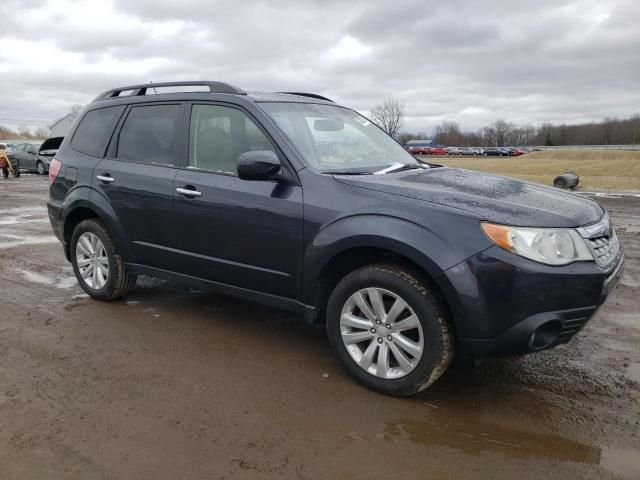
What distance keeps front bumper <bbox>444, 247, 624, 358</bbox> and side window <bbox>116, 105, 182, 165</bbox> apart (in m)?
2.62

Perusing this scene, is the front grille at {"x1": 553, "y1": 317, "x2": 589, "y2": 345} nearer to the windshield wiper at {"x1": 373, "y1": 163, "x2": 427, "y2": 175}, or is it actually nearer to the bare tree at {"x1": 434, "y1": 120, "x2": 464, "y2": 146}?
the windshield wiper at {"x1": 373, "y1": 163, "x2": 427, "y2": 175}

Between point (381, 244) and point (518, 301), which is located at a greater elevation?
point (381, 244)

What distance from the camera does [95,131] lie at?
17.4 ft

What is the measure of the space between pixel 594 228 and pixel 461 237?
865 millimetres

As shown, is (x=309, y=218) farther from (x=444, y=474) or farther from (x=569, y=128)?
(x=569, y=128)

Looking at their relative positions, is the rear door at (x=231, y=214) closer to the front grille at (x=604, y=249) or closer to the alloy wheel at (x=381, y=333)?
the alloy wheel at (x=381, y=333)

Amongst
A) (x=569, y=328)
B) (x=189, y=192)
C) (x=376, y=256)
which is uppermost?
(x=189, y=192)

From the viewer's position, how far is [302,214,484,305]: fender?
10.2 ft

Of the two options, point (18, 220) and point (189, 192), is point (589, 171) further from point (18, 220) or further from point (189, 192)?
point (189, 192)

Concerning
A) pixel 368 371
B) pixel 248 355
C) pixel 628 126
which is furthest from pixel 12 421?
pixel 628 126

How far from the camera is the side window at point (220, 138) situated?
4.10 metres

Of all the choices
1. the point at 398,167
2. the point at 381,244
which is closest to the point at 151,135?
the point at 398,167

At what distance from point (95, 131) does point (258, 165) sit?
2471 mm

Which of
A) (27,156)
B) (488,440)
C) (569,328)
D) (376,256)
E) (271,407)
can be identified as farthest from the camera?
(27,156)
